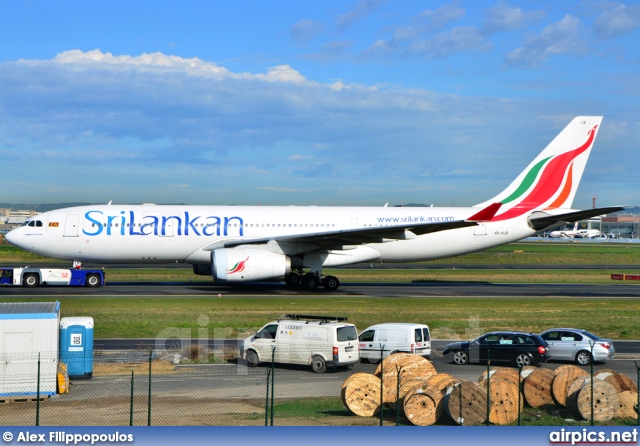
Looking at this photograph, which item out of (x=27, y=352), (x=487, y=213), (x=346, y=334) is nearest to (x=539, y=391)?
(x=346, y=334)

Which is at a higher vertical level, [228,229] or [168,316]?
[228,229]

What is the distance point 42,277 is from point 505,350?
34.9 meters

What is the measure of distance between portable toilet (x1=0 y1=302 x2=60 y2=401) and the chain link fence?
4cm

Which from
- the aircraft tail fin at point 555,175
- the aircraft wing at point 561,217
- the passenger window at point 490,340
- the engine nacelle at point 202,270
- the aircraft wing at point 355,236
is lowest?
the passenger window at point 490,340

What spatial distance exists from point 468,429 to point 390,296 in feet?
105

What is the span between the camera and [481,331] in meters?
38.8

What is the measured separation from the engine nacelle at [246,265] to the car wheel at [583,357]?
22.8m

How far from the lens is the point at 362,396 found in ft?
71.7

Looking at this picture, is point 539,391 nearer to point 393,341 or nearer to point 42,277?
point 393,341

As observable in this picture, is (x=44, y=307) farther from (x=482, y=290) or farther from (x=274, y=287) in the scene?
(x=482, y=290)

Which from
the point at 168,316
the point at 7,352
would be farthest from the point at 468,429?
the point at 168,316

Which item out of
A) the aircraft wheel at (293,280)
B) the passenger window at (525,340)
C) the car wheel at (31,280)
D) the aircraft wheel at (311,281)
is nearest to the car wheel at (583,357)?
the passenger window at (525,340)

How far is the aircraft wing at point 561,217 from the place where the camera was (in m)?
51.6

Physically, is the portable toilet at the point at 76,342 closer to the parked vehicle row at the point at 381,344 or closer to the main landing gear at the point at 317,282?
the parked vehicle row at the point at 381,344
